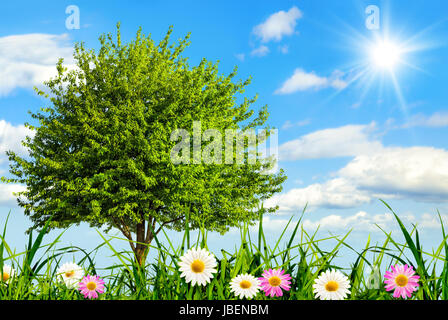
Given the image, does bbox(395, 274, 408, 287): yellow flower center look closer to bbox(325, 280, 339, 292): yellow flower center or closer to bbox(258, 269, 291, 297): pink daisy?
bbox(325, 280, 339, 292): yellow flower center

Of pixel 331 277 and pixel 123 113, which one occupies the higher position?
pixel 123 113

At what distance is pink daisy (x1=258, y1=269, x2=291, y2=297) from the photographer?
109 inches

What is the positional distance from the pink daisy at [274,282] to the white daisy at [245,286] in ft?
0.32

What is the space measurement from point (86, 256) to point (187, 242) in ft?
3.10

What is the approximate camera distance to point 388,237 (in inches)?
123

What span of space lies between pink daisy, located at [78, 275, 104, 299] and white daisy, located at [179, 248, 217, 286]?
0.74 metres

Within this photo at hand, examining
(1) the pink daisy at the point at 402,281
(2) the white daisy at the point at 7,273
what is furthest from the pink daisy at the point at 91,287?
(1) the pink daisy at the point at 402,281

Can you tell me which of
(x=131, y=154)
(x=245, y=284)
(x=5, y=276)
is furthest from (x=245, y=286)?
(x=131, y=154)

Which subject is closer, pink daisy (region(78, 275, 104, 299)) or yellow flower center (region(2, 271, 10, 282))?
pink daisy (region(78, 275, 104, 299))

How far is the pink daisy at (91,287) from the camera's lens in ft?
9.87

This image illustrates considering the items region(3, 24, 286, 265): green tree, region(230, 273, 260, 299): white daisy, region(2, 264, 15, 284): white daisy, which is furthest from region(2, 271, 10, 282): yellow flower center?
region(3, 24, 286, 265): green tree

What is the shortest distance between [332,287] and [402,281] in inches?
18.9
